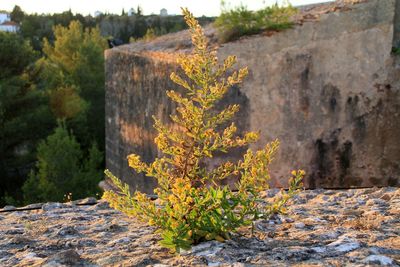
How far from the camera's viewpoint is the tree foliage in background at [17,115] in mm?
18281

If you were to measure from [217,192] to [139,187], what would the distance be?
5.27 metres

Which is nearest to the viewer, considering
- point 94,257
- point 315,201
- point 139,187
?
point 94,257

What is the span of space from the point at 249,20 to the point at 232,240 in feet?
14.6

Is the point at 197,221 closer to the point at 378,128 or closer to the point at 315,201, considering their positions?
the point at 315,201

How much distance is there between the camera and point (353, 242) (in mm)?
3287

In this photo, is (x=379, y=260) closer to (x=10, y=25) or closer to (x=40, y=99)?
(x=40, y=99)

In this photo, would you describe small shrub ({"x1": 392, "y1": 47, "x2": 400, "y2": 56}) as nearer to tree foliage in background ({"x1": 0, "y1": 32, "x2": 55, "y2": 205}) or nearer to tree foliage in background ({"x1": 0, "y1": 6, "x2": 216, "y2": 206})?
tree foliage in background ({"x1": 0, "y1": 6, "x2": 216, "y2": 206})

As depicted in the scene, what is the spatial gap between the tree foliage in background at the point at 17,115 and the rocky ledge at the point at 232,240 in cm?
1405

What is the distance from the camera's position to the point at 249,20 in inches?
287

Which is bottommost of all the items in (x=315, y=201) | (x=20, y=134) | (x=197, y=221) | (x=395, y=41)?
(x=20, y=134)

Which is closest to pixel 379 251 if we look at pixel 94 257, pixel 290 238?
pixel 290 238

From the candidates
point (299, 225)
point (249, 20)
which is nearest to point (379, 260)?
point (299, 225)

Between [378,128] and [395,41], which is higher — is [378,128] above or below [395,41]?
below

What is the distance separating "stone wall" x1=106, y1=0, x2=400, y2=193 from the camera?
6824mm
